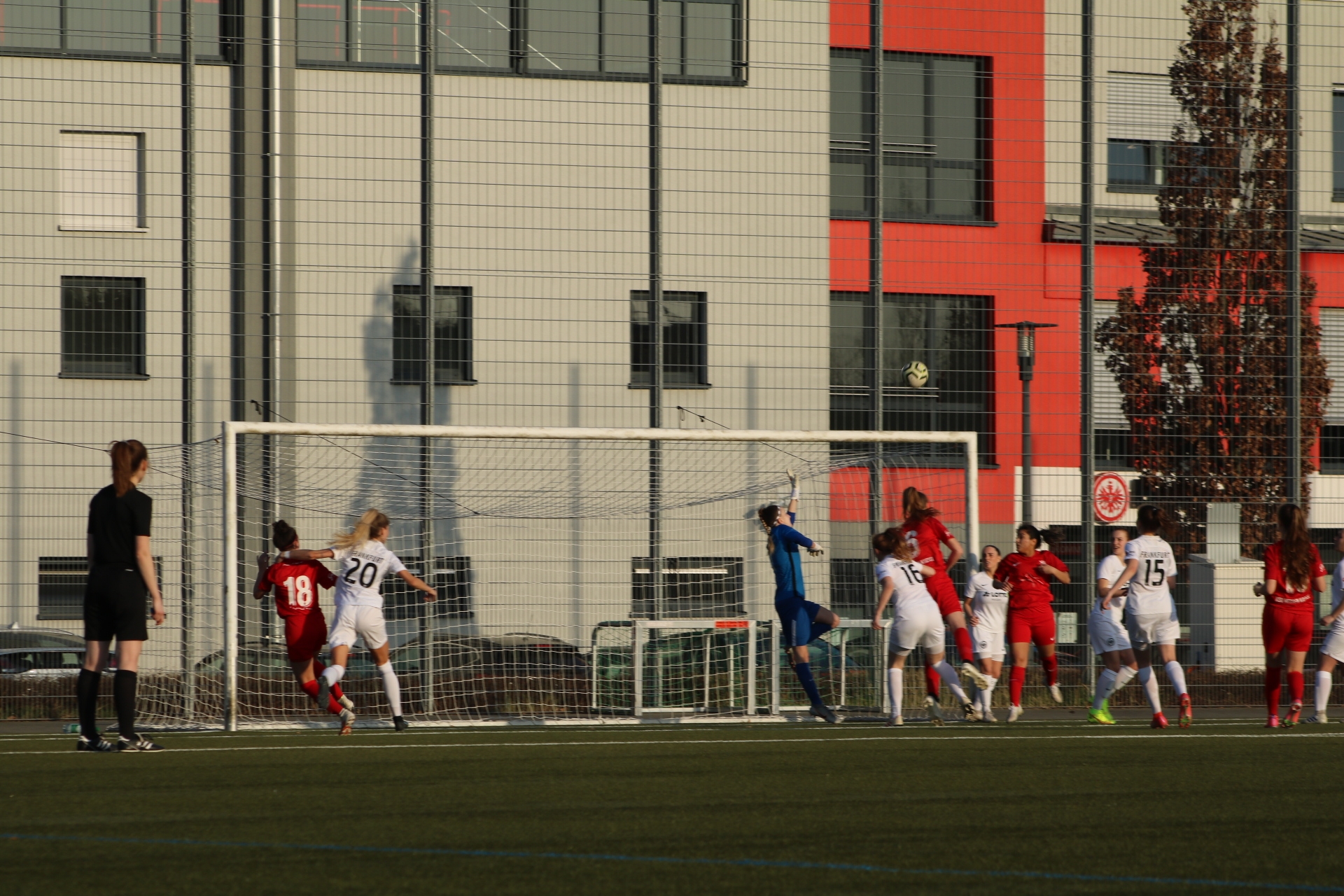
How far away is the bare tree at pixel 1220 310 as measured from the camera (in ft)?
49.2

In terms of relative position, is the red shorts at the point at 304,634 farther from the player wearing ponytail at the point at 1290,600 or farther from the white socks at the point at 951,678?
the player wearing ponytail at the point at 1290,600

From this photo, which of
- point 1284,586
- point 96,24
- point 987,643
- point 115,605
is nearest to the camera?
point 115,605

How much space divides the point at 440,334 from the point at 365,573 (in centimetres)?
650

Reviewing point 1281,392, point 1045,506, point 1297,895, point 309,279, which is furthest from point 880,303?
point 1297,895

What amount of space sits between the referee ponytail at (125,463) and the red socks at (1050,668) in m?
7.75

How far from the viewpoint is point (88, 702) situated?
8242 millimetres

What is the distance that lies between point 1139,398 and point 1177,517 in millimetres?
1871

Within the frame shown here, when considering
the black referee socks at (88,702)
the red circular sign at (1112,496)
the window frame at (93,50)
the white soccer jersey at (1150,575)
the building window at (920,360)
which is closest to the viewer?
the black referee socks at (88,702)

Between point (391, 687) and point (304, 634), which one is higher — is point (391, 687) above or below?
below

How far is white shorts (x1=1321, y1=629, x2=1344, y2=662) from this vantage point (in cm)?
1087

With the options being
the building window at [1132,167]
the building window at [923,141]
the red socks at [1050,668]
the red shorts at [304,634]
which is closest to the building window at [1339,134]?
the building window at [1132,167]

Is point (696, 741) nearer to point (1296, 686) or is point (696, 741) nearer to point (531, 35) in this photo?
point (1296, 686)

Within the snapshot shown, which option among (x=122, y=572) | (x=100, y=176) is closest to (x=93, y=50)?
(x=100, y=176)

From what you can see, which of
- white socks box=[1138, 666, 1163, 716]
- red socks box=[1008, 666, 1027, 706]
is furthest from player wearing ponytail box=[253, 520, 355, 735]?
white socks box=[1138, 666, 1163, 716]
